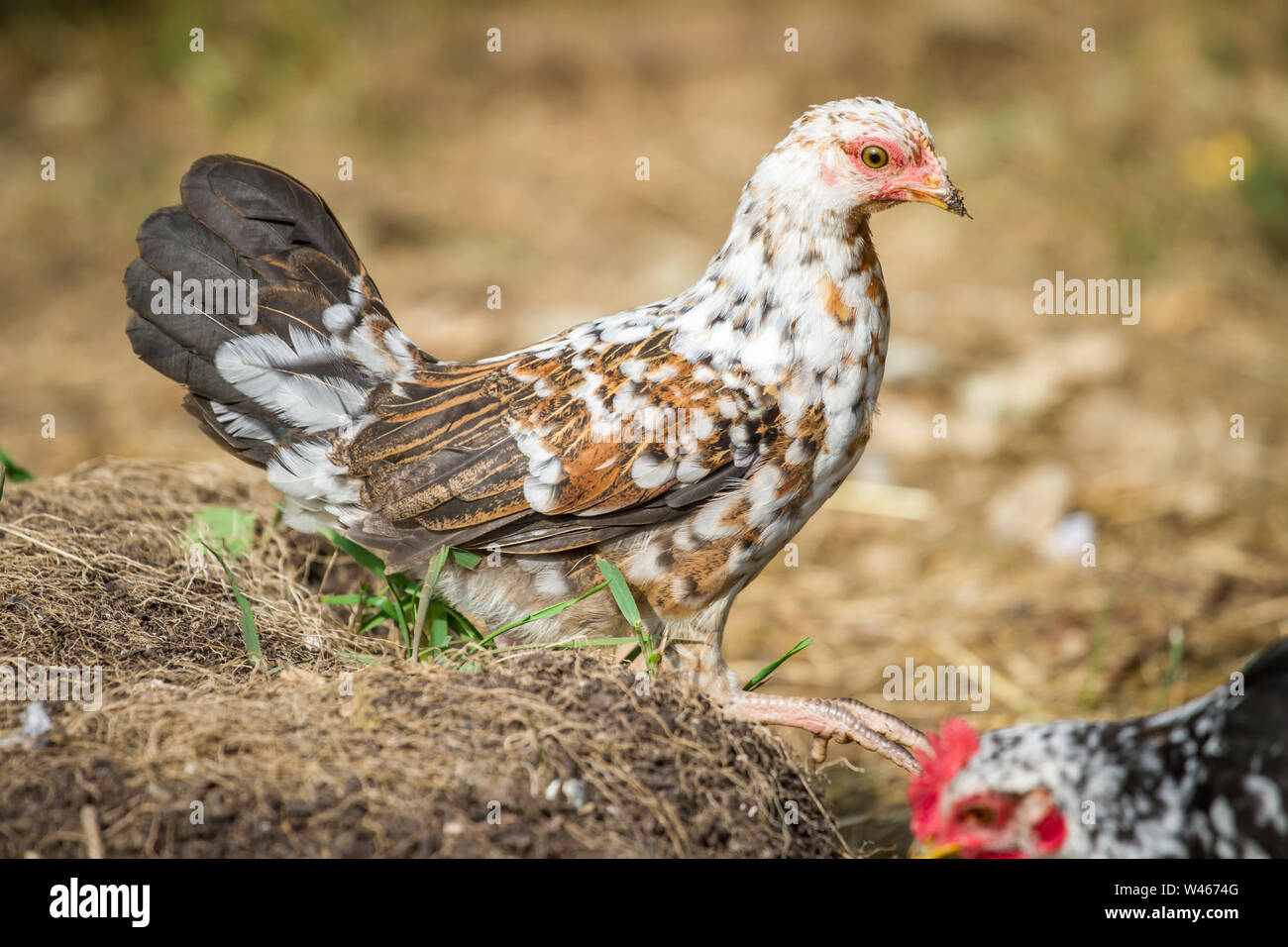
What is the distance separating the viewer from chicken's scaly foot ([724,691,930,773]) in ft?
10.8

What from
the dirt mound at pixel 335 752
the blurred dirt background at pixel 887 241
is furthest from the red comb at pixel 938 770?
the blurred dirt background at pixel 887 241

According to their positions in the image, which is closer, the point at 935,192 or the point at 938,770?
the point at 938,770

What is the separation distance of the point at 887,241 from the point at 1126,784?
669cm

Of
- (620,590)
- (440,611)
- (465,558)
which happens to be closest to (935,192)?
(620,590)

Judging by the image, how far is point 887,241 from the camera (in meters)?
8.66

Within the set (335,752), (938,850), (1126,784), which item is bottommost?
(938,850)

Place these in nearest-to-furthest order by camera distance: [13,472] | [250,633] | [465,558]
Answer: [250,633], [465,558], [13,472]

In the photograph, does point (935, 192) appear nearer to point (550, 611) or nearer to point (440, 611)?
point (550, 611)

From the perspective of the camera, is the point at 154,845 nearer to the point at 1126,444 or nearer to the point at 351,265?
the point at 351,265

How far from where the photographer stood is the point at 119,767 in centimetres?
252

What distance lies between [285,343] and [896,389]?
13.8 ft

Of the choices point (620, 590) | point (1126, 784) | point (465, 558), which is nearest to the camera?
point (1126, 784)

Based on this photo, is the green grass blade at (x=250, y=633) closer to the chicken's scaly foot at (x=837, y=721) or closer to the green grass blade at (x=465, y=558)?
the green grass blade at (x=465, y=558)

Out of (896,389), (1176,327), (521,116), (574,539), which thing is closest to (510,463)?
(574,539)
